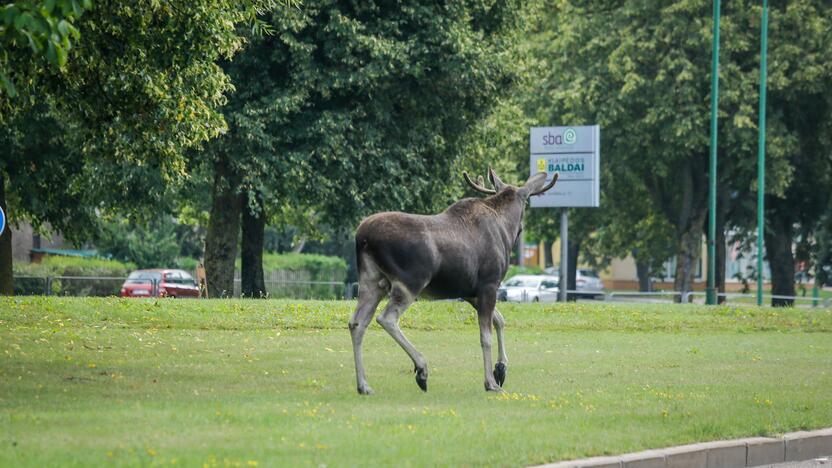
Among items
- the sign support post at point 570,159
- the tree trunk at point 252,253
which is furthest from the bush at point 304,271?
Answer: the sign support post at point 570,159

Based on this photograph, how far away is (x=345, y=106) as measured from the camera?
33.8m

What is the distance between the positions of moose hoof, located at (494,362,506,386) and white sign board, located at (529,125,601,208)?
23548 mm

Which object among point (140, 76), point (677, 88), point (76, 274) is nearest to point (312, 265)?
point (76, 274)

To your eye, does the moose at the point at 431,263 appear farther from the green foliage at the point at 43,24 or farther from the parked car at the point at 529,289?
the parked car at the point at 529,289

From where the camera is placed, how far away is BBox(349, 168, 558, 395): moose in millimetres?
12789

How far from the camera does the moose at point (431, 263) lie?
42.0 ft

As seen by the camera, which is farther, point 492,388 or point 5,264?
point 5,264

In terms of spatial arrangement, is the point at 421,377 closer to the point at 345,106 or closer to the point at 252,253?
the point at 345,106

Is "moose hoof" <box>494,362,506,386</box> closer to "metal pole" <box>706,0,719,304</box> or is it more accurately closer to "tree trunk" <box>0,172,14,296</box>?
"tree trunk" <box>0,172,14,296</box>

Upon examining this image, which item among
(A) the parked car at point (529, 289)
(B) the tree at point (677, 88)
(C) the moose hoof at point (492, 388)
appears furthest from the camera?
(A) the parked car at point (529, 289)

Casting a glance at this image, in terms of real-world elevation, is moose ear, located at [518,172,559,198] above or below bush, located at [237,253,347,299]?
above

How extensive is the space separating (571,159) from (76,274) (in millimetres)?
20627

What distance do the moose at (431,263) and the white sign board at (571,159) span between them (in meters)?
22.9

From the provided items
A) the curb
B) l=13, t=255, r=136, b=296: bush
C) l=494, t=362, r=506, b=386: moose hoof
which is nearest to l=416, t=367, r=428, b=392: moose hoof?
l=494, t=362, r=506, b=386: moose hoof
